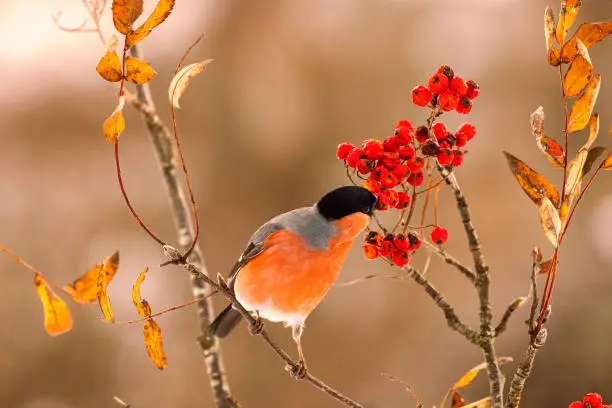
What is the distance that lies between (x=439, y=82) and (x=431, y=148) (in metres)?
0.05

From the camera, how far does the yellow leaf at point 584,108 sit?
417mm

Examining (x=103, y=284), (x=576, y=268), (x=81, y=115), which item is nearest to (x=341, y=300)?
(x=576, y=268)

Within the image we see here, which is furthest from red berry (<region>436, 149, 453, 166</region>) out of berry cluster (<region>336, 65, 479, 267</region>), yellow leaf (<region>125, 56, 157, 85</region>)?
yellow leaf (<region>125, 56, 157, 85</region>)

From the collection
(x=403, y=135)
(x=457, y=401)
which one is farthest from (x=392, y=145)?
(x=457, y=401)

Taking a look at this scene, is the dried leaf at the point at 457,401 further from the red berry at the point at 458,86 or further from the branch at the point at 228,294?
the red berry at the point at 458,86

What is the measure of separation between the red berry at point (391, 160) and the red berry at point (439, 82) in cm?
6

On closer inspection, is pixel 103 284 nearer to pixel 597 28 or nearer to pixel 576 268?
pixel 597 28

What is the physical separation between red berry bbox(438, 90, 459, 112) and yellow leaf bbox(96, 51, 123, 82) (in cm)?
22

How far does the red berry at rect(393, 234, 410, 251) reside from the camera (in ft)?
1.60

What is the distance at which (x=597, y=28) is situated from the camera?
0.42 meters

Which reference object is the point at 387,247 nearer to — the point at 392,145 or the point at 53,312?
the point at 392,145

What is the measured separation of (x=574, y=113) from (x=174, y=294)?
4.91ft

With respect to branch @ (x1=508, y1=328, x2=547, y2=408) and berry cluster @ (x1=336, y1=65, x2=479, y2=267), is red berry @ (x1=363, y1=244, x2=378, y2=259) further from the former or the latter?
branch @ (x1=508, y1=328, x2=547, y2=408)

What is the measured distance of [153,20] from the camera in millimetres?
380
